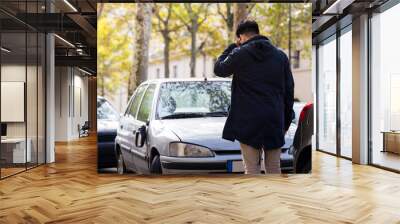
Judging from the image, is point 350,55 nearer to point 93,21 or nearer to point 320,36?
point 320,36

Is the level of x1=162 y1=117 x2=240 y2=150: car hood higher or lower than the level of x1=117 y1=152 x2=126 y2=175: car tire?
higher

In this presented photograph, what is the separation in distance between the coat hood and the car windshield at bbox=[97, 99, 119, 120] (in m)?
2.00

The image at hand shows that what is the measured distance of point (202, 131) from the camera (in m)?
6.27

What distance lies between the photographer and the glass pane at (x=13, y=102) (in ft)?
21.8

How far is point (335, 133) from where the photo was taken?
9969 mm

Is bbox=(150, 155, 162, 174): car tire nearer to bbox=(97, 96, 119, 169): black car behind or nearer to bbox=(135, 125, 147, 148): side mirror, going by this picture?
bbox=(135, 125, 147, 148): side mirror

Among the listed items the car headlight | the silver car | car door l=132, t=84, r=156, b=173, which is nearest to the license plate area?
the silver car

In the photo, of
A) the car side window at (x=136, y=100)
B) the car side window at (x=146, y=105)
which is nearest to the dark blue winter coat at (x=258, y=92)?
the car side window at (x=146, y=105)

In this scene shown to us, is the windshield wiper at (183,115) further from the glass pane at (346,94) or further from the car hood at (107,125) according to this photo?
the glass pane at (346,94)

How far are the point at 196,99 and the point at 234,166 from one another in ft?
3.38

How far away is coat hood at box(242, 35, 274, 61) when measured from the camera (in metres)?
6.25

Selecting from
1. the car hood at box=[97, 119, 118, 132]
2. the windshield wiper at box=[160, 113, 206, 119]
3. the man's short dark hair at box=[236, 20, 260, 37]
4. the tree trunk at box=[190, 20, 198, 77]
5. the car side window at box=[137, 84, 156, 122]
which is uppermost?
the man's short dark hair at box=[236, 20, 260, 37]

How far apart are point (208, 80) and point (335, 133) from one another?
458cm

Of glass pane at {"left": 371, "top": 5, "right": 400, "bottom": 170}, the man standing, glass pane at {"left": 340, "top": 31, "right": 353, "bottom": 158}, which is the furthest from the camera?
glass pane at {"left": 340, "top": 31, "right": 353, "bottom": 158}
